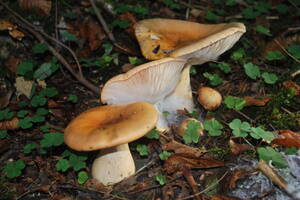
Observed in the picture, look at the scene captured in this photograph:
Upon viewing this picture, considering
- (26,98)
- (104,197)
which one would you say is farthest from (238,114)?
(26,98)

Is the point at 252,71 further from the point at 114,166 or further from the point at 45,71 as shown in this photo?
the point at 45,71

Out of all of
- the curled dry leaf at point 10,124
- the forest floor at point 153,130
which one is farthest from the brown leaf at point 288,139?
the curled dry leaf at point 10,124

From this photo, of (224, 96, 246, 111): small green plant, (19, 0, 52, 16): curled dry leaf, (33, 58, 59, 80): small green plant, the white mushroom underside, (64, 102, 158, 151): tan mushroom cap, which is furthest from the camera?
(19, 0, 52, 16): curled dry leaf

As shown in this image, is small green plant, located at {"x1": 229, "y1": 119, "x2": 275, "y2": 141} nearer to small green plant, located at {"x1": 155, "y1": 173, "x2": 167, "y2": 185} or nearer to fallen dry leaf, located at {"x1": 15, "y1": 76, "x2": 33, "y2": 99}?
small green plant, located at {"x1": 155, "y1": 173, "x2": 167, "y2": 185}

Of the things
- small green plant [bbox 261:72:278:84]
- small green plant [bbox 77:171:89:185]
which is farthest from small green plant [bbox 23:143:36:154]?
small green plant [bbox 261:72:278:84]

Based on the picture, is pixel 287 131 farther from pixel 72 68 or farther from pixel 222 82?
pixel 72 68

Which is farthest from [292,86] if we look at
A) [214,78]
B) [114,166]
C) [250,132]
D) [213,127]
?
[114,166]
